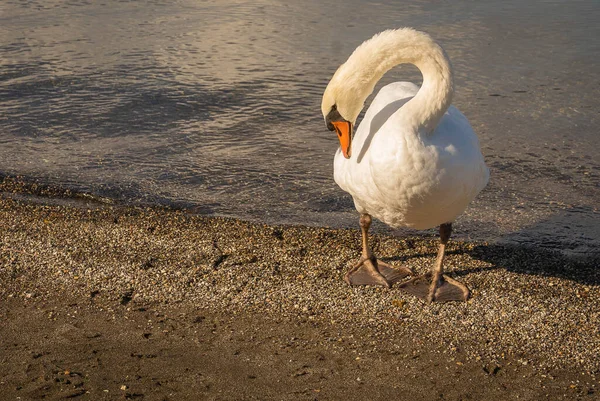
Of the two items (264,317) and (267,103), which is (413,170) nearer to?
(264,317)

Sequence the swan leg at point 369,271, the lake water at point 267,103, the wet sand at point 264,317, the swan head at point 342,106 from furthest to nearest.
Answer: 1. the lake water at point 267,103
2. the swan leg at point 369,271
3. the swan head at point 342,106
4. the wet sand at point 264,317

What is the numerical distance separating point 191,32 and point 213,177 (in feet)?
21.0

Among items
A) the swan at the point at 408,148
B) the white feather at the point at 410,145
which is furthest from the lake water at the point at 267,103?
the white feather at the point at 410,145

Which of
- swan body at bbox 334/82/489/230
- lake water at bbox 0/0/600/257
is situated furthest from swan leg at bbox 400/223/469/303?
lake water at bbox 0/0/600/257

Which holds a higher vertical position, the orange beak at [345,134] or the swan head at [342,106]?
the swan head at [342,106]

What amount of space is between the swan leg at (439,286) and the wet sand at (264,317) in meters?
0.09

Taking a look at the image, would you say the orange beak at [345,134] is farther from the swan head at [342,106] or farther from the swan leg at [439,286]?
the swan leg at [439,286]

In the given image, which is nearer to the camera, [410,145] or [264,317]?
[410,145]

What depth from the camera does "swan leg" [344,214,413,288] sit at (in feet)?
17.3

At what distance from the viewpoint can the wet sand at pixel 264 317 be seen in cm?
404

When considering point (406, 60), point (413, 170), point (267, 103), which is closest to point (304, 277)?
point (413, 170)

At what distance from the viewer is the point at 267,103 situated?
9.73 meters

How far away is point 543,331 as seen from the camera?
4609mm

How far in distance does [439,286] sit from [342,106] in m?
1.32
